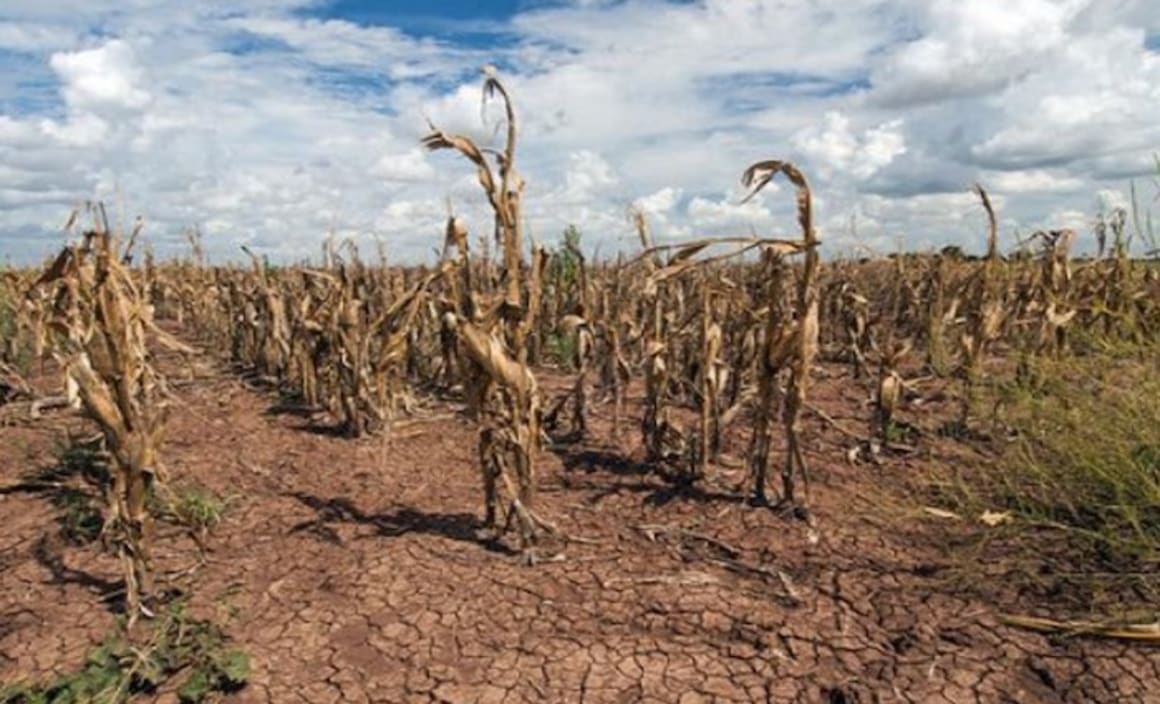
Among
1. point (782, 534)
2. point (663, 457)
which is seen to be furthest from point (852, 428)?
point (782, 534)

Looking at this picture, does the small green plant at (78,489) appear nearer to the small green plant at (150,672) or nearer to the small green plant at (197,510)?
the small green plant at (197,510)

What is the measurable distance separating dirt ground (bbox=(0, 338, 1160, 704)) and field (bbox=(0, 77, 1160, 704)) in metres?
0.01

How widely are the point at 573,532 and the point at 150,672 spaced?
1.84 metres

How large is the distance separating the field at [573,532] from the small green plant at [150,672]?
1cm

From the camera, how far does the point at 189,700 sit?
2.59m

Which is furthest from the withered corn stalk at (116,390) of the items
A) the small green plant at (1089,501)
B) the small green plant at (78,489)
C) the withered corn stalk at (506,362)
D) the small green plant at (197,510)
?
the small green plant at (1089,501)

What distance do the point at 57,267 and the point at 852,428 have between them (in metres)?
4.68

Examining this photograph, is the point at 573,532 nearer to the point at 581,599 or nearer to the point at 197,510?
the point at 581,599

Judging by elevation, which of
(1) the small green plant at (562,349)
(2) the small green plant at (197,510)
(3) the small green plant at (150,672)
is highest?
(1) the small green plant at (562,349)

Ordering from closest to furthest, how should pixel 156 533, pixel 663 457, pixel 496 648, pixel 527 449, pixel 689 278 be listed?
pixel 496 648, pixel 527 449, pixel 156 533, pixel 663 457, pixel 689 278

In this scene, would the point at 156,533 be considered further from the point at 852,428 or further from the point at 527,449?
the point at 852,428

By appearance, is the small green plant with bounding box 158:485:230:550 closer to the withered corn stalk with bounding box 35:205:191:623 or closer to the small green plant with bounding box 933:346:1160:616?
the withered corn stalk with bounding box 35:205:191:623

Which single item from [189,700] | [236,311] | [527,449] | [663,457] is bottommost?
[189,700]

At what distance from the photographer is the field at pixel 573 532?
8.93ft
